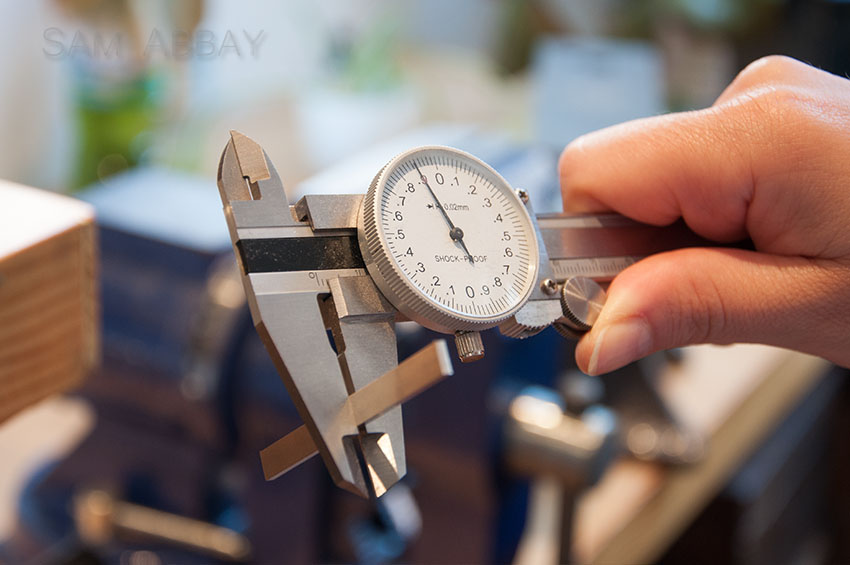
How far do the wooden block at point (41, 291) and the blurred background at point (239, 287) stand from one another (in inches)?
9.8

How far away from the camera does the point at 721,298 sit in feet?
1.55

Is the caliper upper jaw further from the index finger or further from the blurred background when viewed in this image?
the blurred background

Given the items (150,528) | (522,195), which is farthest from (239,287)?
(522,195)

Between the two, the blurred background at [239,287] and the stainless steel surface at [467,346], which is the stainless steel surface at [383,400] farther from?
→ the blurred background at [239,287]

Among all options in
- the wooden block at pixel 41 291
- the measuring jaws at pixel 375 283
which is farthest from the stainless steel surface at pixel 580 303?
the wooden block at pixel 41 291

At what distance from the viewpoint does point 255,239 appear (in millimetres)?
377

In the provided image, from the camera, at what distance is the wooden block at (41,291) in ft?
1.55

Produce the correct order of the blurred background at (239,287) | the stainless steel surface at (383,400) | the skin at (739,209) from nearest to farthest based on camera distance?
1. the stainless steel surface at (383,400)
2. the skin at (739,209)
3. the blurred background at (239,287)

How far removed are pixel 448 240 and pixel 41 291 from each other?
0.80 ft

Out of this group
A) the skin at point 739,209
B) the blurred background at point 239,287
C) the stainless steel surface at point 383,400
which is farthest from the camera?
the blurred background at point 239,287

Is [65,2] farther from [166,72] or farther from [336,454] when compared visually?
[336,454]

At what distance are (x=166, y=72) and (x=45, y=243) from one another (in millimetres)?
511

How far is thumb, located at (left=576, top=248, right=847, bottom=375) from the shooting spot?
1.50ft

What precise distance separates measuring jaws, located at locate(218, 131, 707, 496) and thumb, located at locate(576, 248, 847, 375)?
32 millimetres
